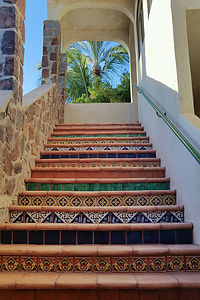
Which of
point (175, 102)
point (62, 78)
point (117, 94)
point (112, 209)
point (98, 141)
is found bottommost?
point (112, 209)

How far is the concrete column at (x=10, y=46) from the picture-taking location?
239 cm

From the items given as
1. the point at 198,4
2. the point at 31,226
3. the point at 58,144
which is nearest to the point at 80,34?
the point at 58,144

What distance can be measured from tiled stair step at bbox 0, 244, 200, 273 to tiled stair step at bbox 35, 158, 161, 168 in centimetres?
148

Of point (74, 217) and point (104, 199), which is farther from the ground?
point (104, 199)

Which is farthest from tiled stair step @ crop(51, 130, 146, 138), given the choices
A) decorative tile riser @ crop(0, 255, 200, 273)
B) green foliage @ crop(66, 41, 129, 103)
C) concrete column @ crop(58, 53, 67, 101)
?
green foliage @ crop(66, 41, 129, 103)

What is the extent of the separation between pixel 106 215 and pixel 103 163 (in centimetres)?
105

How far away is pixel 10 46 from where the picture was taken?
2.42 m

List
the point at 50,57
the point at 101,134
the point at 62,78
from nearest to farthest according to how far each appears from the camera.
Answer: the point at 101,134, the point at 50,57, the point at 62,78

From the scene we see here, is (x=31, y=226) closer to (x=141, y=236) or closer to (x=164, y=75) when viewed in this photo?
(x=141, y=236)

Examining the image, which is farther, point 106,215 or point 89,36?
point 89,36

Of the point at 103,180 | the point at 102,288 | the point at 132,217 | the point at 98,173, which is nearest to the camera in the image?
the point at 102,288

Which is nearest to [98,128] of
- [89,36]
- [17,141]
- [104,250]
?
[17,141]

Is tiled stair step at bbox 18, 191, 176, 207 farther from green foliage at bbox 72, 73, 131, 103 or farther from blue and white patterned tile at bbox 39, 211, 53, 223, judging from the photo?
green foliage at bbox 72, 73, 131, 103

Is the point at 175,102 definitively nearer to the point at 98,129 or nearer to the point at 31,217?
the point at 31,217
